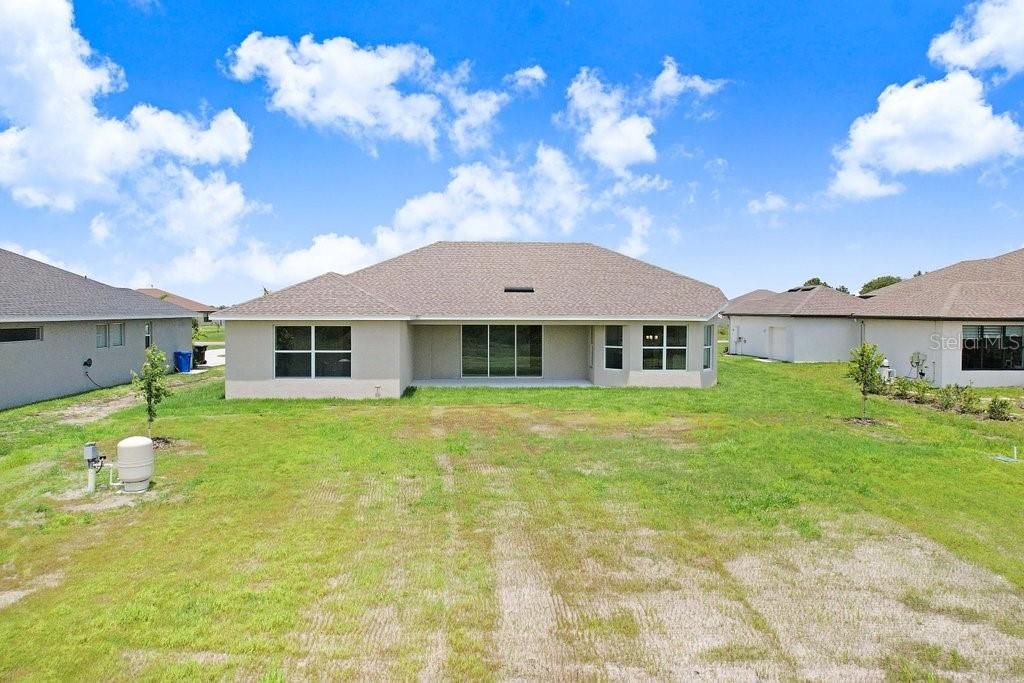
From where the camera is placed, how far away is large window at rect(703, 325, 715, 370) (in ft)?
67.1

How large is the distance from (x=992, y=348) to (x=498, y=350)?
59.6 feet

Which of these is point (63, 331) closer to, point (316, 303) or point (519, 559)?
point (316, 303)

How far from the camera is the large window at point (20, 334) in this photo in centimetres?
1590

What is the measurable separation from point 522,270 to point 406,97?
26.7ft

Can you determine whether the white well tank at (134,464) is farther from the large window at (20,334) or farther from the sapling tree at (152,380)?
the large window at (20,334)

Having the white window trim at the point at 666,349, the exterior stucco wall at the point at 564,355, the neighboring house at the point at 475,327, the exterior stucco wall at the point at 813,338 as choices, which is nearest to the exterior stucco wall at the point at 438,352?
the neighboring house at the point at 475,327

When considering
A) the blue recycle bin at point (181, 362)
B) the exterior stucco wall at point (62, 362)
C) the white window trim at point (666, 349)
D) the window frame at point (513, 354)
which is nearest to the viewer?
the exterior stucco wall at point (62, 362)

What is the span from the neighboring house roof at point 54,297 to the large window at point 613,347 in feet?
57.6

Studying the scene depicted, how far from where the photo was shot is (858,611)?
5039 millimetres

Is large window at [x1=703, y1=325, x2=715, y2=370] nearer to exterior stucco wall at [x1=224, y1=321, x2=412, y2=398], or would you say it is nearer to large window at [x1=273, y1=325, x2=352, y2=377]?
exterior stucco wall at [x1=224, y1=321, x2=412, y2=398]

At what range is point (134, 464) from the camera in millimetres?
8195

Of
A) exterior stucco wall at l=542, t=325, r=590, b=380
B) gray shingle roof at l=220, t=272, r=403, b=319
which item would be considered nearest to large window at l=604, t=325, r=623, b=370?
exterior stucco wall at l=542, t=325, r=590, b=380

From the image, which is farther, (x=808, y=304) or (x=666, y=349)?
(x=808, y=304)

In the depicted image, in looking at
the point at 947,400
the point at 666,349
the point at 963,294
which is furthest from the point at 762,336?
the point at 947,400
